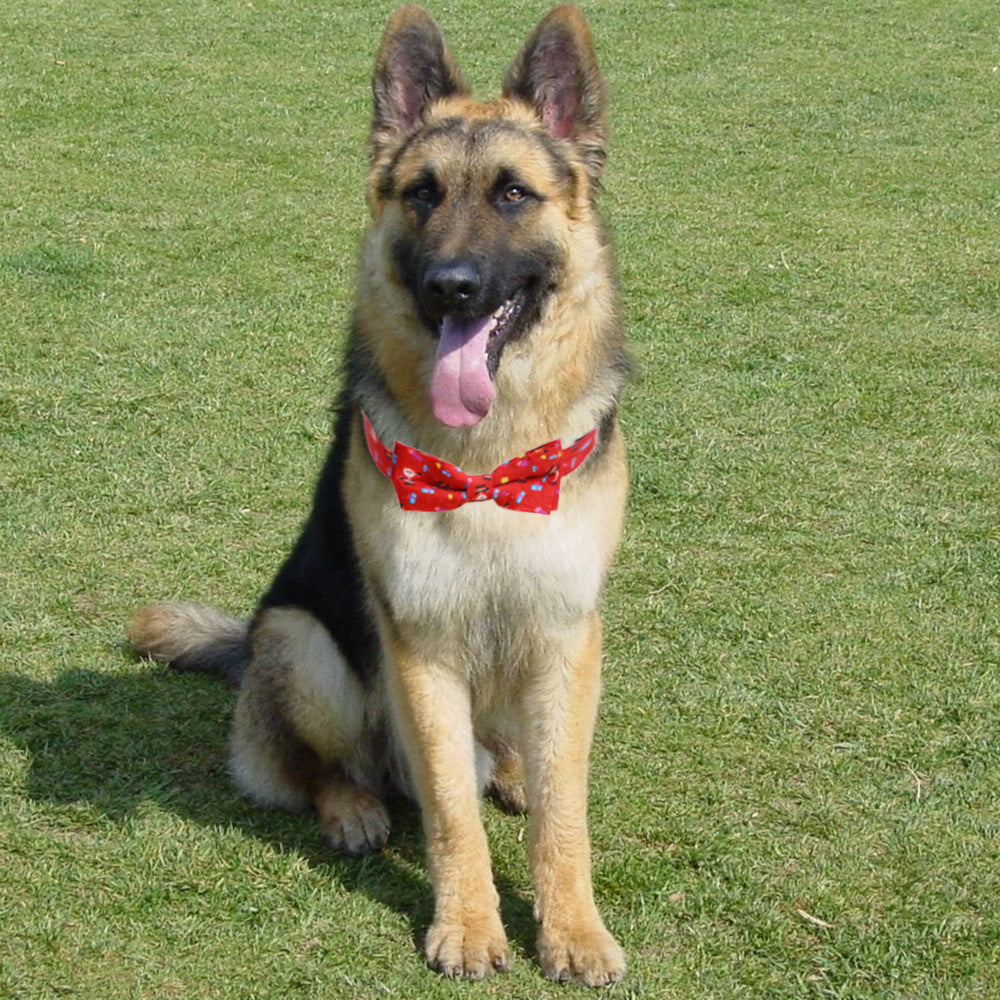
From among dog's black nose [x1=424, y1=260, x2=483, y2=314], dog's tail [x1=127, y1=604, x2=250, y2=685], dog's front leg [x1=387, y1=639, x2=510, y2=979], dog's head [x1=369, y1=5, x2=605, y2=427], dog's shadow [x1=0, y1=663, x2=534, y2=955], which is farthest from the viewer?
dog's tail [x1=127, y1=604, x2=250, y2=685]

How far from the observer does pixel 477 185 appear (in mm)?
3816

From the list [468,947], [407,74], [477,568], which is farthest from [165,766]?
[407,74]

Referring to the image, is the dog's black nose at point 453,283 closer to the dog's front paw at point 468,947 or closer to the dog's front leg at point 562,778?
the dog's front leg at point 562,778

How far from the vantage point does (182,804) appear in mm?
4539

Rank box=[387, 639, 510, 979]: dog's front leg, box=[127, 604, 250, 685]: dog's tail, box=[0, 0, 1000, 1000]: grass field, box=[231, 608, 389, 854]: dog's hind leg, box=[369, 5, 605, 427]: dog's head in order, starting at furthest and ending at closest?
box=[127, 604, 250, 685]: dog's tail, box=[231, 608, 389, 854]: dog's hind leg, box=[0, 0, 1000, 1000]: grass field, box=[387, 639, 510, 979]: dog's front leg, box=[369, 5, 605, 427]: dog's head

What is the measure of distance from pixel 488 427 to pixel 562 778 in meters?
0.97

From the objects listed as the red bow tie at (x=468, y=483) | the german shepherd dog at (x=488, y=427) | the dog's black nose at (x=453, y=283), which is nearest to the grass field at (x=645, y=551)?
the german shepherd dog at (x=488, y=427)

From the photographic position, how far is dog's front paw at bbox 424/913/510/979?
377 cm

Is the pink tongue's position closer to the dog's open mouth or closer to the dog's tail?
the dog's open mouth

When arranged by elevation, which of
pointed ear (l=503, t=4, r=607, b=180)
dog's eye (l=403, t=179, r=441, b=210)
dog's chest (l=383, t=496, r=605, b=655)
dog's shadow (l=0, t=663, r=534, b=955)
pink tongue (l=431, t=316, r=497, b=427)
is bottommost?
dog's shadow (l=0, t=663, r=534, b=955)

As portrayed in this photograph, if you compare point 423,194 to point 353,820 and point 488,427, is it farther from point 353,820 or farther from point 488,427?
point 353,820

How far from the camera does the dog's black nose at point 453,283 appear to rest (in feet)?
11.8

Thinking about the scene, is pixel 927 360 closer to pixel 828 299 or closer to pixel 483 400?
pixel 828 299

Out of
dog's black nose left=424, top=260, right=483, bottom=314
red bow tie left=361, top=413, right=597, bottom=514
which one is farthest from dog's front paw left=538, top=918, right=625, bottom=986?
dog's black nose left=424, top=260, right=483, bottom=314
